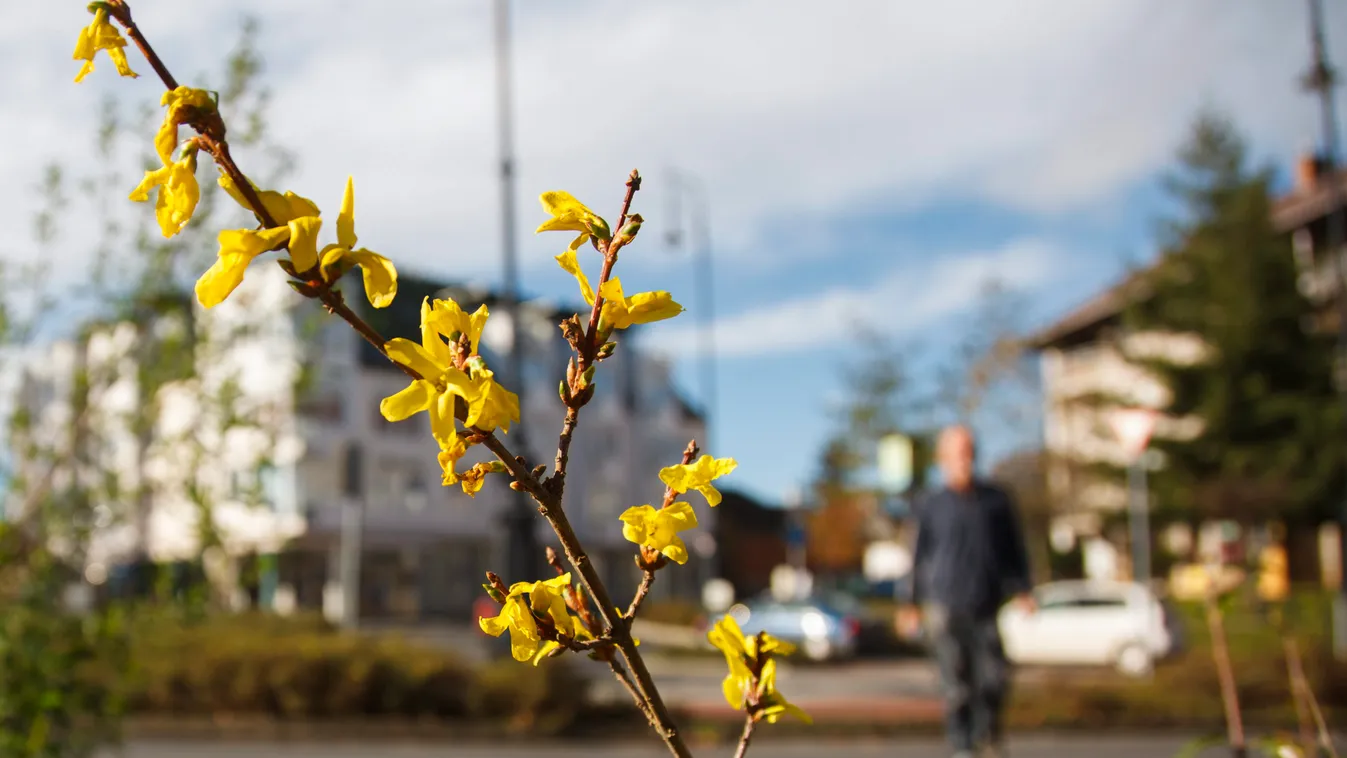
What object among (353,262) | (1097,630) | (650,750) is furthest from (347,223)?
(1097,630)

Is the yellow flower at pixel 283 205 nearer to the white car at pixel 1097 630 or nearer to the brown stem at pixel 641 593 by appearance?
the brown stem at pixel 641 593

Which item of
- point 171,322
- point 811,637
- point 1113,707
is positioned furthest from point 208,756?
point 811,637

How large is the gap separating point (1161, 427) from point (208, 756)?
34497mm

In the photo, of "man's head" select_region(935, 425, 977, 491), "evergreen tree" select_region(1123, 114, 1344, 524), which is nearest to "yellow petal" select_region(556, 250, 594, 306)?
"man's head" select_region(935, 425, 977, 491)

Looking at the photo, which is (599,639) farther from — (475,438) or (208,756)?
(208,756)

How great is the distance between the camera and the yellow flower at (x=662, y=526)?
46.9 inches

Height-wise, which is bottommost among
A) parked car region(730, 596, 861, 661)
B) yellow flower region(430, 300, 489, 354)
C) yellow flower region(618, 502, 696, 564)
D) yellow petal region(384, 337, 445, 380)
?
parked car region(730, 596, 861, 661)

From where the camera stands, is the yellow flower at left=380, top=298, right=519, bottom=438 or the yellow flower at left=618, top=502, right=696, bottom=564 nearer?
the yellow flower at left=380, top=298, right=519, bottom=438

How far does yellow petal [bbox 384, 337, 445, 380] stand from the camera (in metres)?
1.08

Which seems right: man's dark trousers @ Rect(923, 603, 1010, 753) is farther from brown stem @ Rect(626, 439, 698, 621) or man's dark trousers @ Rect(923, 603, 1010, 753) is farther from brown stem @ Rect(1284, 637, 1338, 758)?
brown stem @ Rect(626, 439, 698, 621)

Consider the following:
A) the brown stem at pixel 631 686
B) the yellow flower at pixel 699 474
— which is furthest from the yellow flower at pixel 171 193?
the brown stem at pixel 631 686

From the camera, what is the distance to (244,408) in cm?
736

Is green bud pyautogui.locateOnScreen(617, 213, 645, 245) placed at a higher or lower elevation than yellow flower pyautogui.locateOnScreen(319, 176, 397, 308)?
higher

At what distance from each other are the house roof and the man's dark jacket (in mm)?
31927
